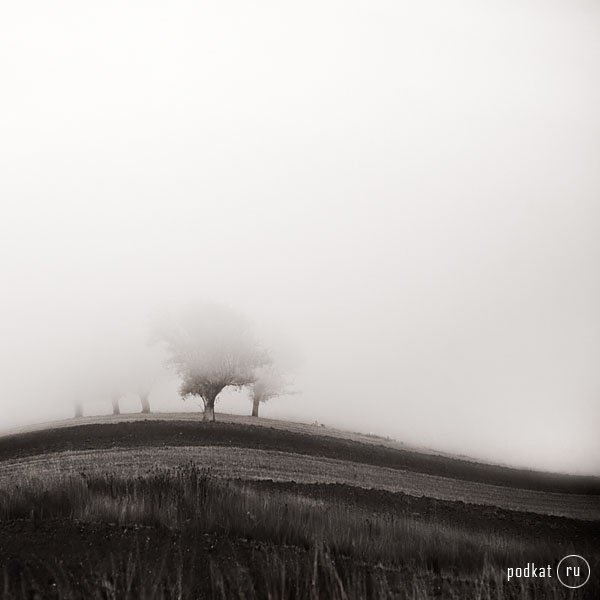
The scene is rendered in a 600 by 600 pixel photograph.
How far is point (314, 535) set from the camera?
24.5ft

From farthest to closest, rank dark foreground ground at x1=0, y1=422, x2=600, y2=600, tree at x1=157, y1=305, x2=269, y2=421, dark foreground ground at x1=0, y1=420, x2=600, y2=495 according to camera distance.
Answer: tree at x1=157, y1=305, x2=269, y2=421, dark foreground ground at x1=0, y1=420, x2=600, y2=495, dark foreground ground at x1=0, y1=422, x2=600, y2=600

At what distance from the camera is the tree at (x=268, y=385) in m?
61.5

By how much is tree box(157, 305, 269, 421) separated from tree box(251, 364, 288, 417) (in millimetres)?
14809

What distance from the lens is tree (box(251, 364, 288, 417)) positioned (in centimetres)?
6153

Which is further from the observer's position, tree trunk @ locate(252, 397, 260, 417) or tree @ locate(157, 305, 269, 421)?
tree trunk @ locate(252, 397, 260, 417)

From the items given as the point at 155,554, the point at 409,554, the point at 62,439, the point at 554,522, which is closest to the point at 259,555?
the point at 155,554

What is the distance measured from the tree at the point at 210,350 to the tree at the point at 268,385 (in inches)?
583

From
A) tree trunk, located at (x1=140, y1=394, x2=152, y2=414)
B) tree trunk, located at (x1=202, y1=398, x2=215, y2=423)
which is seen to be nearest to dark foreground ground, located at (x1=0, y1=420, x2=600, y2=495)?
tree trunk, located at (x1=202, y1=398, x2=215, y2=423)

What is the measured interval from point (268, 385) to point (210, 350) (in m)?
18.3

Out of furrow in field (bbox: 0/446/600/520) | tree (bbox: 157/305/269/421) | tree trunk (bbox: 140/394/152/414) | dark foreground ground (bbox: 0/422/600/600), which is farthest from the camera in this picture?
tree trunk (bbox: 140/394/152/414)

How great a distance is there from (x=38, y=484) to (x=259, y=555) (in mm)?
5619

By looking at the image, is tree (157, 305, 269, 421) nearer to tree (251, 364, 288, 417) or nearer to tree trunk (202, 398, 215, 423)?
tree trunk (202, 398, 215, 423)

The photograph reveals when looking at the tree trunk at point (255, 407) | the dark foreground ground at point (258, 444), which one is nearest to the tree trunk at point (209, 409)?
the dark foreground ground at point (258, 444)

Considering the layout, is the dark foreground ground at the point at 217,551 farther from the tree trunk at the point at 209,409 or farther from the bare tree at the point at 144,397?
the bare tree at the point at 144,397
